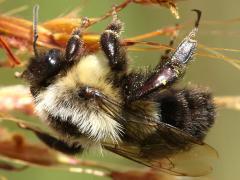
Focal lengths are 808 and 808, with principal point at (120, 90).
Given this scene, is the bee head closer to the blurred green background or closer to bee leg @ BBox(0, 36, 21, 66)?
bee leg @ BBox(0, 36, 21, 66)

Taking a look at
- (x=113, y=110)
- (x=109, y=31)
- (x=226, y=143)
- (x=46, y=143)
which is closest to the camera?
(x=113, y=110)

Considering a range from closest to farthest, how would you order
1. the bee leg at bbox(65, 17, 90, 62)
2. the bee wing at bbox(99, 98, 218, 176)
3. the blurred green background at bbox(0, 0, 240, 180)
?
the bee wing at bbox(99, 98, 218, 176) → the bee leg at bbox(65, 17, 90, 62) → the blurred green background at bbox(0, 0, 240, 180)

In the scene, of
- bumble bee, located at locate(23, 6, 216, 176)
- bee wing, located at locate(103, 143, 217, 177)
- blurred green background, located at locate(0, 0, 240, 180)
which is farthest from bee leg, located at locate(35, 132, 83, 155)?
blurred green background, located at locate(0, 0, 240, 180)

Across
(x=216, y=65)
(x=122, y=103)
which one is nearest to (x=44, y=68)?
(x=122, y=103)

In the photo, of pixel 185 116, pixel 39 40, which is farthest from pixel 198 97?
pixel 39 40

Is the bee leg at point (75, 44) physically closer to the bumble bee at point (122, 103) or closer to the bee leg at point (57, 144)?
the bumble bee at point (122, 103)

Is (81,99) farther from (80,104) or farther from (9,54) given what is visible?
(9,54)

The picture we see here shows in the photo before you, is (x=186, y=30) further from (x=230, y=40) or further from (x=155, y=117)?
(x=230, y=40)

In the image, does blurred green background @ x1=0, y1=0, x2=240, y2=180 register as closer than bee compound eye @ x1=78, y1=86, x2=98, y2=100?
No
